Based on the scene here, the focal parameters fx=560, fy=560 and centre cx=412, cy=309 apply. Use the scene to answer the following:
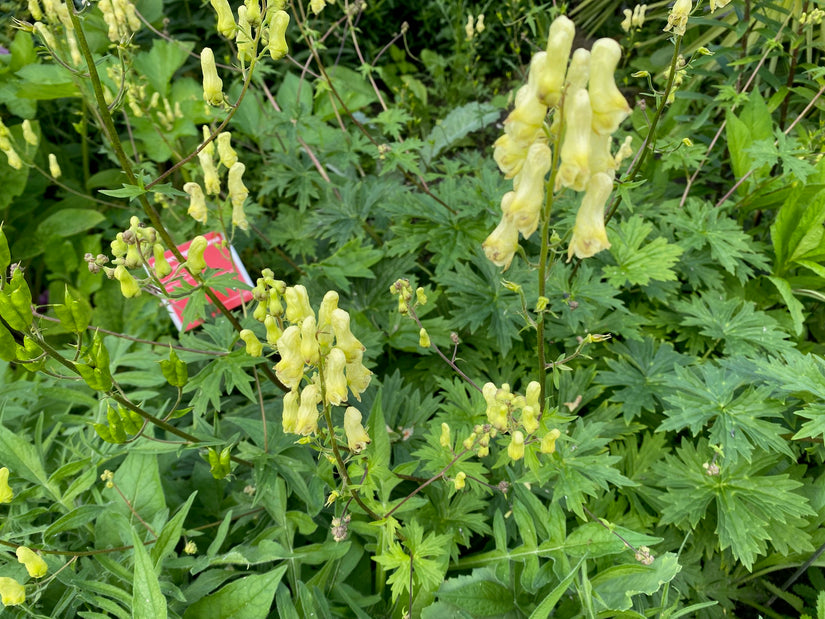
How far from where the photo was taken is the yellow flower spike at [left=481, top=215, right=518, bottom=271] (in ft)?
3.21

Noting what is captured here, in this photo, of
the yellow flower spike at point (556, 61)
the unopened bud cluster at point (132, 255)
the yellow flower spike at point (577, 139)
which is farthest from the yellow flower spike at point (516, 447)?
the unopened bud cluster at point (132, 255)

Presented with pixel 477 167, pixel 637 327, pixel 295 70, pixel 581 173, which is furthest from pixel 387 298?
pixel 295 70

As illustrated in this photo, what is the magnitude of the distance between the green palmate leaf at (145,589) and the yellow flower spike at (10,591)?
0.65 ft

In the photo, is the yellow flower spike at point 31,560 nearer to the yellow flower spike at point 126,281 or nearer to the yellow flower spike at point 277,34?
the yellow flower spike at point 126,281

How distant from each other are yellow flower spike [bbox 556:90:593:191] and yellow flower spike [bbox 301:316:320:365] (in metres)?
0.48

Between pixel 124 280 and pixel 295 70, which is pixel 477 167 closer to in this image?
pixel 124 280

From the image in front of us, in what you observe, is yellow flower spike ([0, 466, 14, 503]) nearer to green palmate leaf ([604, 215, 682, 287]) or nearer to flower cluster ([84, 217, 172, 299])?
flower cluster ([84, 217, 172, 299])

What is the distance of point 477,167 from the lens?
2.41 m

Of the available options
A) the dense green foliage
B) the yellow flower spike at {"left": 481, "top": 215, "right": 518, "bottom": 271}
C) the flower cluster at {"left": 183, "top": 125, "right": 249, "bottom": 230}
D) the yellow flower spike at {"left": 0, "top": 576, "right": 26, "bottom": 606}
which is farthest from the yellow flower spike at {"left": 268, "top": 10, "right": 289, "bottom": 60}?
the yellow flower spike at {"left": 0, "top": 576, "right": 26, "bottom": 606}

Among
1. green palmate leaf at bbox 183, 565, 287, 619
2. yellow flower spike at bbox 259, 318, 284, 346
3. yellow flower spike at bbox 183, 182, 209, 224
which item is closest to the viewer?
yellow flower spike at bbox 259, 318, 284, 346

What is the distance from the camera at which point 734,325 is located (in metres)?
1.91

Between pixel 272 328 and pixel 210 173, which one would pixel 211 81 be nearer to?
pixel 210 173

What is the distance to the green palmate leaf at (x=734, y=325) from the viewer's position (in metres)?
1.84

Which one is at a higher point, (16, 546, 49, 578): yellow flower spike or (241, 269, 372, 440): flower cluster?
(241, 269, 372, 440): flower cluster
